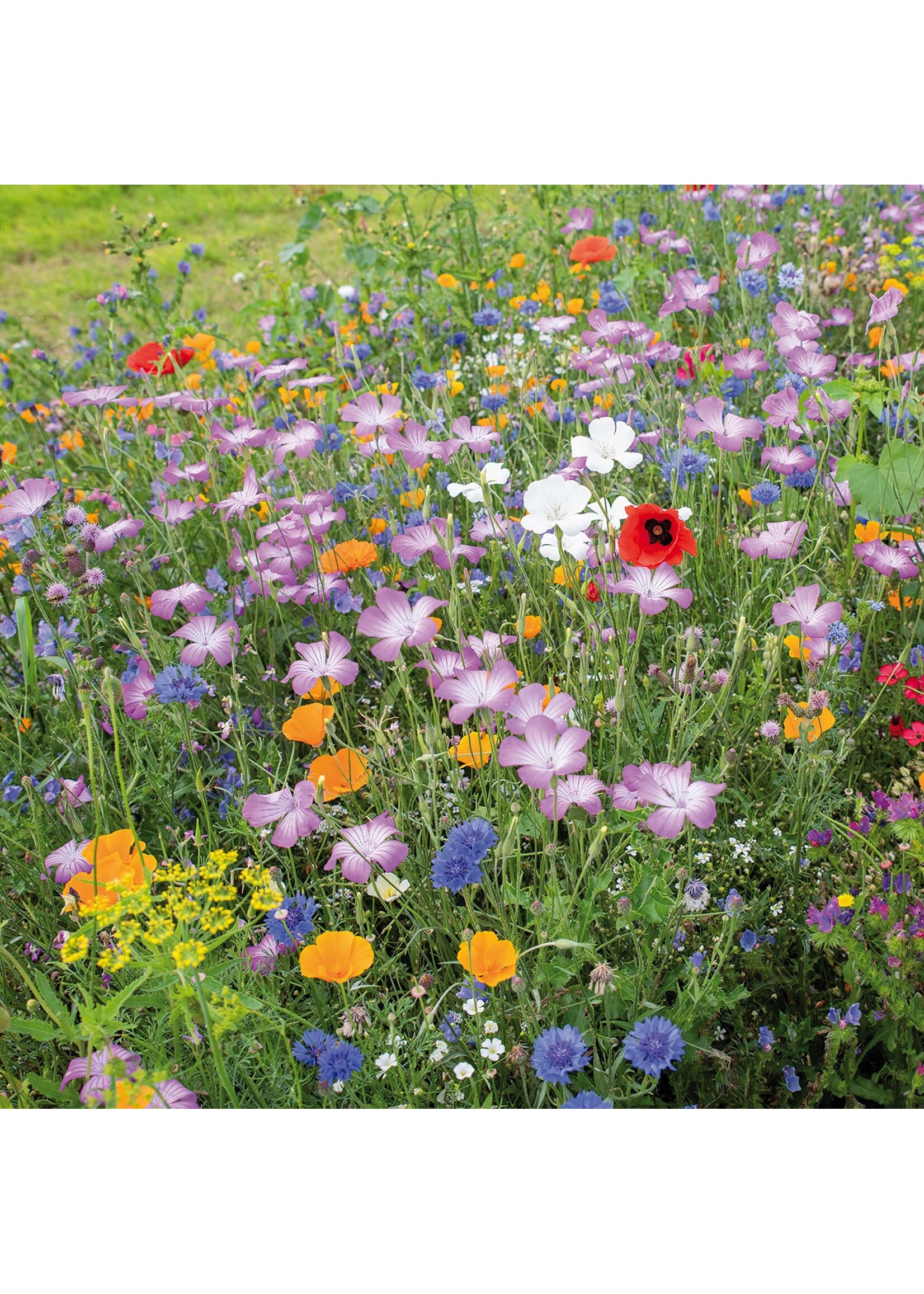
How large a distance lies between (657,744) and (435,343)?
1.73 metres

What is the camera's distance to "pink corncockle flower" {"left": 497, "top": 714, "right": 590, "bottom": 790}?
1.09 metres

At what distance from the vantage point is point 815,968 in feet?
4.61

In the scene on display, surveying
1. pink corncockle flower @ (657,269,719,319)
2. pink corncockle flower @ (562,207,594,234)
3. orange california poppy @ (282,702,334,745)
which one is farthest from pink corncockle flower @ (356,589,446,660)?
pink corncockle flower @ (562,207,594,234)

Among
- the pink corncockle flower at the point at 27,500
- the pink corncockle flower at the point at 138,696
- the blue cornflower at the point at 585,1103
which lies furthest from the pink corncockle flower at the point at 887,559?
the pink corncockle flower at the point at 27,500

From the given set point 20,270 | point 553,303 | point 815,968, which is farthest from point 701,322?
point 20,270

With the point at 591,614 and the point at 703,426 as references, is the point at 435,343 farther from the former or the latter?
the point at 591,614

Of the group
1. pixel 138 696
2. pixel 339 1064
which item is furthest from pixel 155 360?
pixel 339 1064

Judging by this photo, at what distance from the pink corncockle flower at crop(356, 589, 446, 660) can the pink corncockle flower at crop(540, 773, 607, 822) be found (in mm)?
266

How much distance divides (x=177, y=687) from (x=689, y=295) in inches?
54.4

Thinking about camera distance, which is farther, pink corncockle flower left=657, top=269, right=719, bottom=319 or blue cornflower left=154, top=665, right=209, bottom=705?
pink corncockle flower left=657, top=269, right=719, bottom=319

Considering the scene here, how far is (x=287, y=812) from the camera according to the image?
1.30 metres

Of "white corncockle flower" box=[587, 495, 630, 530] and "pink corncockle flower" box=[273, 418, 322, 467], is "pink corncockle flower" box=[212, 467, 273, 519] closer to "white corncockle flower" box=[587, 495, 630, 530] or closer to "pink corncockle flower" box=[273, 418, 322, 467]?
"pink corncockle flower" box=[273, 418, 322, 467]

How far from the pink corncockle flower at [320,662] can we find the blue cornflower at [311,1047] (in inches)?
18.2

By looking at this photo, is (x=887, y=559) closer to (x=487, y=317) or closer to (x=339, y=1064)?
(x=339, y=1064)
